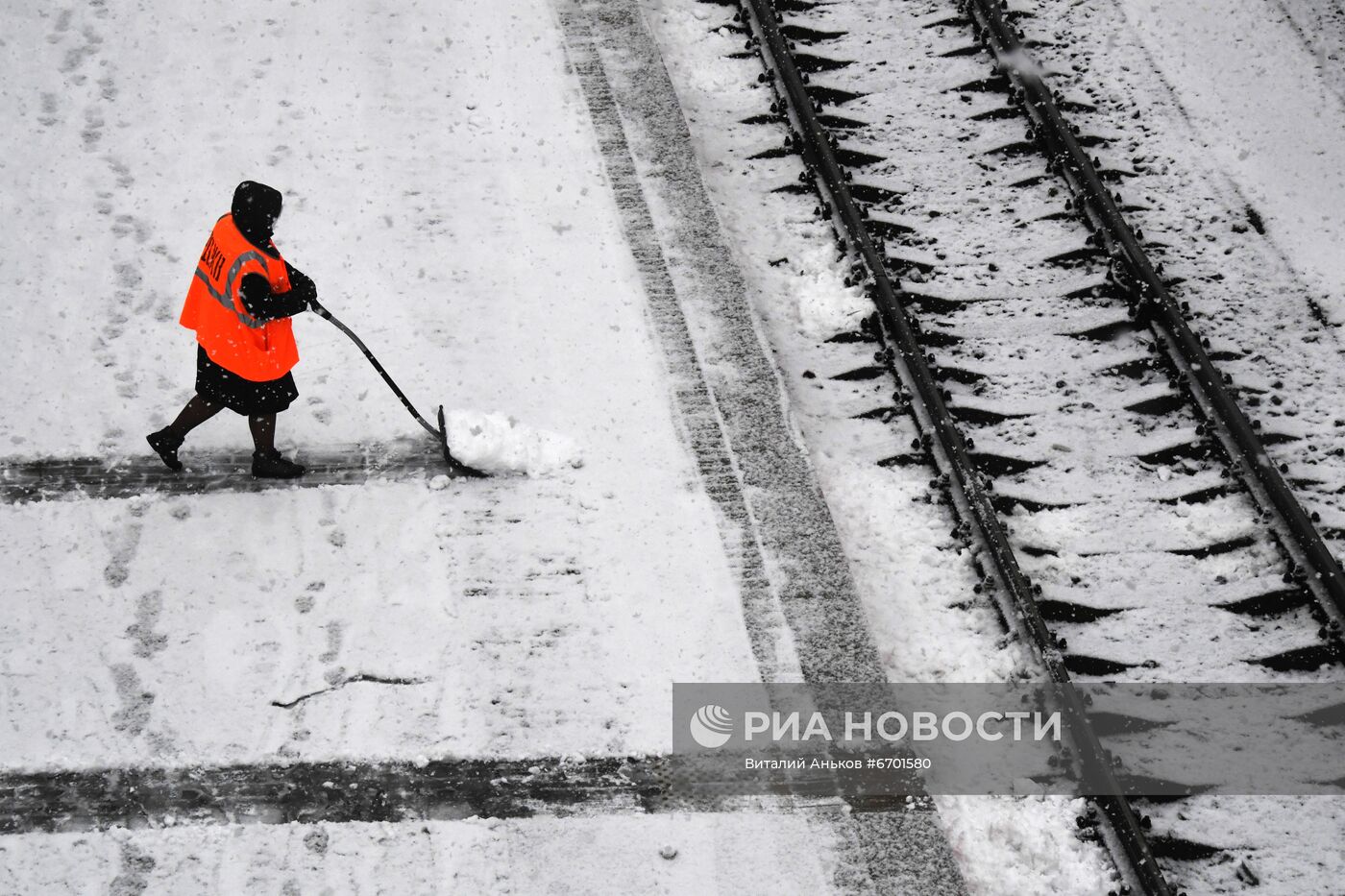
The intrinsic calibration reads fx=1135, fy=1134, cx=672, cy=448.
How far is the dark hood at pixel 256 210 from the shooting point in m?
4.80

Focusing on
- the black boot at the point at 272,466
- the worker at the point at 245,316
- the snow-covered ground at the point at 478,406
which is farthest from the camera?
the black boot at the point at 272,466

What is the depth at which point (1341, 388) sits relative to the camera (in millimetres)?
6379

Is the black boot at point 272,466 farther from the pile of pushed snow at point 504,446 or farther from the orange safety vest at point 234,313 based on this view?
the pile of pushed snow at point 504,446

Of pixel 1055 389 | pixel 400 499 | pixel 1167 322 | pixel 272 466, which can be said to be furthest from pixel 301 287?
pixel 1167 322

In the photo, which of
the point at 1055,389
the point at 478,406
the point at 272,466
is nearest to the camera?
the point at 272,466

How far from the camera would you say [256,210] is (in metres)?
4.84

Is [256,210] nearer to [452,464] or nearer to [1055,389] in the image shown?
[452,464]

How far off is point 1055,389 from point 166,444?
15.5 ft

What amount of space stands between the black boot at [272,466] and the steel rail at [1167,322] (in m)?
4.77

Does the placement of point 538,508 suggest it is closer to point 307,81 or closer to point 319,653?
point 319,653

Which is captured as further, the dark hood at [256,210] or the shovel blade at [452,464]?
the shovel blade at [452,464]

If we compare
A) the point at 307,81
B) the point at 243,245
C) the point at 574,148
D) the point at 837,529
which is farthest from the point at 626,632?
the point at 307,81

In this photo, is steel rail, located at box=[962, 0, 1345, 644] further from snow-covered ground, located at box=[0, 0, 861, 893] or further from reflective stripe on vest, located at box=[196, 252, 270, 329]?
reflective stripe on vest, located at box=[196, 252, 270, 329]

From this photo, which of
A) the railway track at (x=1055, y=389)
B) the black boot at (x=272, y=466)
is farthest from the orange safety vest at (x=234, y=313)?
the railway track at (x=1055, y=389)
